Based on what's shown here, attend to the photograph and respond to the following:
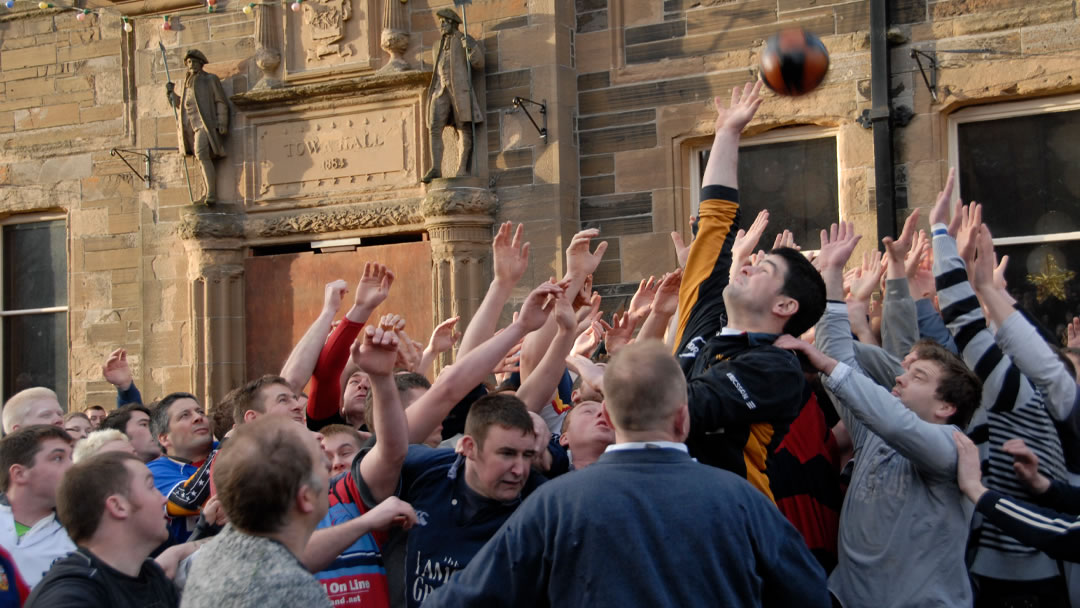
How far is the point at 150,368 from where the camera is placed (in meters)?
11.6

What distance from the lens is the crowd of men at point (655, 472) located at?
269cm

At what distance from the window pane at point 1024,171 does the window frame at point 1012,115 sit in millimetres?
46

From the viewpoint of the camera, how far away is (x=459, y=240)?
33.4ft

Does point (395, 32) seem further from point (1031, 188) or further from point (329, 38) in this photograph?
point (1031, 188)

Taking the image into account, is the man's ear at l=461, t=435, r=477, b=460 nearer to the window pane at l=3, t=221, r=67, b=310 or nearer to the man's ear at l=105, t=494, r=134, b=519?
the man's ear at l=105, t=494, r=134, b=519

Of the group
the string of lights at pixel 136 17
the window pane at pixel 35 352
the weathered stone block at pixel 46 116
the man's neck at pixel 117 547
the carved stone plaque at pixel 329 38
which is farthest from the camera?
the window pane at pixel 35 352

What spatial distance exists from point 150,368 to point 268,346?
130cm

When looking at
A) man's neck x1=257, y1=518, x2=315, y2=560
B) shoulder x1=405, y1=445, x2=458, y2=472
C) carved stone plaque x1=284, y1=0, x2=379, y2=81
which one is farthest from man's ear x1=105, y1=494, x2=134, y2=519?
carved stone plaque x1=284, y1=0, x2=379, y2=81

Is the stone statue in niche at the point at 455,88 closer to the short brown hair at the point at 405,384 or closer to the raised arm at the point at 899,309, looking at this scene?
the short brown hair at the point at 405,384

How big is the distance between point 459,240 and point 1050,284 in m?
4.80

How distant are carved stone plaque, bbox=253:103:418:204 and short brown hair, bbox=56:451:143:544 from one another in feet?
24.3

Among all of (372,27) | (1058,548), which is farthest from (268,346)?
(1058,548)

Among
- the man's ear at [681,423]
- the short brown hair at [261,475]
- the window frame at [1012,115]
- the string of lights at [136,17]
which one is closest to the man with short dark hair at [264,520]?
the short brown hair at [261,475]

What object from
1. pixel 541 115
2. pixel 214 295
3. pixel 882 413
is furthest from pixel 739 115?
pixel 214 295
